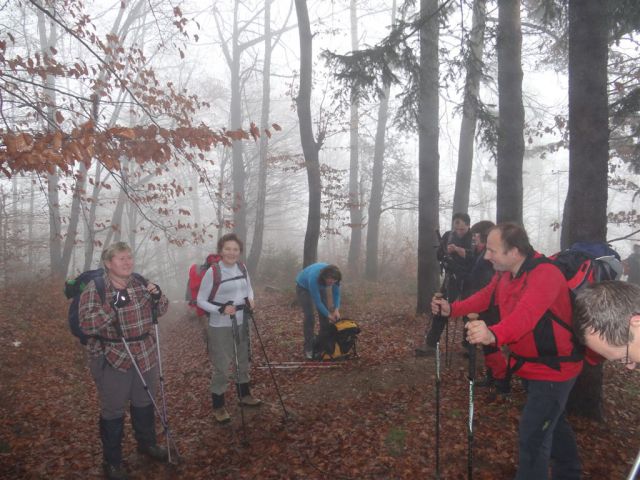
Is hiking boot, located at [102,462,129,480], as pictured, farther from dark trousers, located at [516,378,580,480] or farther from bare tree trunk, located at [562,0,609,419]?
bare tree trunk, located at [562,0,609,419]

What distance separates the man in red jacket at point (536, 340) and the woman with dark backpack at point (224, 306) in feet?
10.6

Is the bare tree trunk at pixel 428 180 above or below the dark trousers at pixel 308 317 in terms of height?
above

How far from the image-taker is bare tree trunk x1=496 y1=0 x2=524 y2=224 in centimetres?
697

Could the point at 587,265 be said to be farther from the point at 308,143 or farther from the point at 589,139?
the point at 308,143

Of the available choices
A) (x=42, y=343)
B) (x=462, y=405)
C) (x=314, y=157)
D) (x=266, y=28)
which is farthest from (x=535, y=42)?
(x=42, y=343)

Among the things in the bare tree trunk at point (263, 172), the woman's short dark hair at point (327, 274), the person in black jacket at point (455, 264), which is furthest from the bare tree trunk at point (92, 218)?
the person in black jacket at point (455, 264)

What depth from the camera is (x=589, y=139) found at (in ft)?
14.9

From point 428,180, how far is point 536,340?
6.54 metres

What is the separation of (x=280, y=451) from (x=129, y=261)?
2784 mm

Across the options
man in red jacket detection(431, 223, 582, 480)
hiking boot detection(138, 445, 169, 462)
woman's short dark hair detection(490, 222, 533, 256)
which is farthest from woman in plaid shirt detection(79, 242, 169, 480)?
woman's short dark hair detection(490, 222, 533, 256)

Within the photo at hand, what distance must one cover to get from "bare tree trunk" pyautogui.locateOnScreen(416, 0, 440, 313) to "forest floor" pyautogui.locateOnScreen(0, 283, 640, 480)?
3.52 feet

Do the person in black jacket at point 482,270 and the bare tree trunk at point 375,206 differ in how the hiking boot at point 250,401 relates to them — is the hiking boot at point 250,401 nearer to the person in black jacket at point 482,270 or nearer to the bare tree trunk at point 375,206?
the person in black jacket at point 482,270

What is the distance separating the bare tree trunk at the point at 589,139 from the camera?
4527 millimetres

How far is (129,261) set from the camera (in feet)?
14.1
